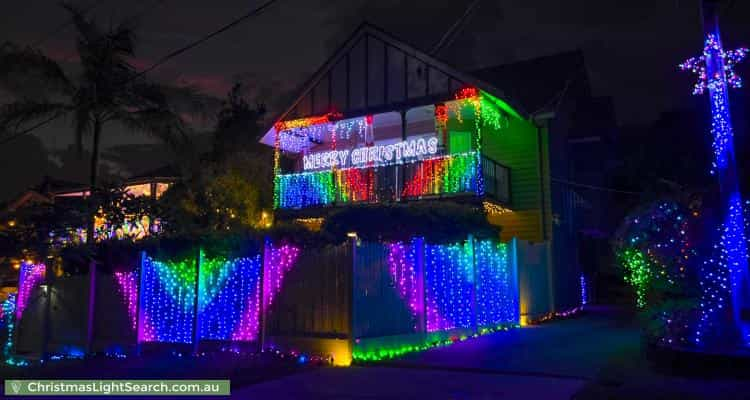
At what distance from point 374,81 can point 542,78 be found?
6.51 m

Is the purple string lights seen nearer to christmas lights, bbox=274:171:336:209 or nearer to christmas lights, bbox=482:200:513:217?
christmas lights, bbox=482:200:513:217

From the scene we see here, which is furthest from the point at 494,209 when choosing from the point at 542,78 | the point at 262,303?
the point at 262,303

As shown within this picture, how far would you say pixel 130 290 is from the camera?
11938 mm

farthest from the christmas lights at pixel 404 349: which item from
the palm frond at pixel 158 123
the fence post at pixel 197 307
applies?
the palm frond at pixel 158 123

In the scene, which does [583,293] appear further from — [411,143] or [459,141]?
[411,143]

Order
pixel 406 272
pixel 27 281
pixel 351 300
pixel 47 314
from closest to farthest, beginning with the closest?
1. pixel 351 300
2. pixel 406 272
3. pixel 47 314
4. pixel 27 281

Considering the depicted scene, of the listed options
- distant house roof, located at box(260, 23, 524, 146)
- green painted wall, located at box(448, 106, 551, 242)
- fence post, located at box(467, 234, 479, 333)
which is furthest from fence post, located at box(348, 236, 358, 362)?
green painted wall, located at box(448, 106, 551, 242)

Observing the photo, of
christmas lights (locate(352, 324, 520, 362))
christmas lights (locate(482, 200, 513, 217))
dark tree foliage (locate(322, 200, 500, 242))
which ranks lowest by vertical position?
christmas lights (locate(352, 324, 520, 362))

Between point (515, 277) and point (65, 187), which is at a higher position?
point (65, 187)

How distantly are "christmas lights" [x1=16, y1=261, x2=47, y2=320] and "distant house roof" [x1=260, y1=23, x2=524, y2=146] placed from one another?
838cm

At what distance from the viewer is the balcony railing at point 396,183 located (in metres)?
16.4

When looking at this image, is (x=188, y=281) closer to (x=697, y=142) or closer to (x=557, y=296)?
(x=557, y=296)

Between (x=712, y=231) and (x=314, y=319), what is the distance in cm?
572

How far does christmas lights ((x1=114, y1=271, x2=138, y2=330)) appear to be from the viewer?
462 inches
